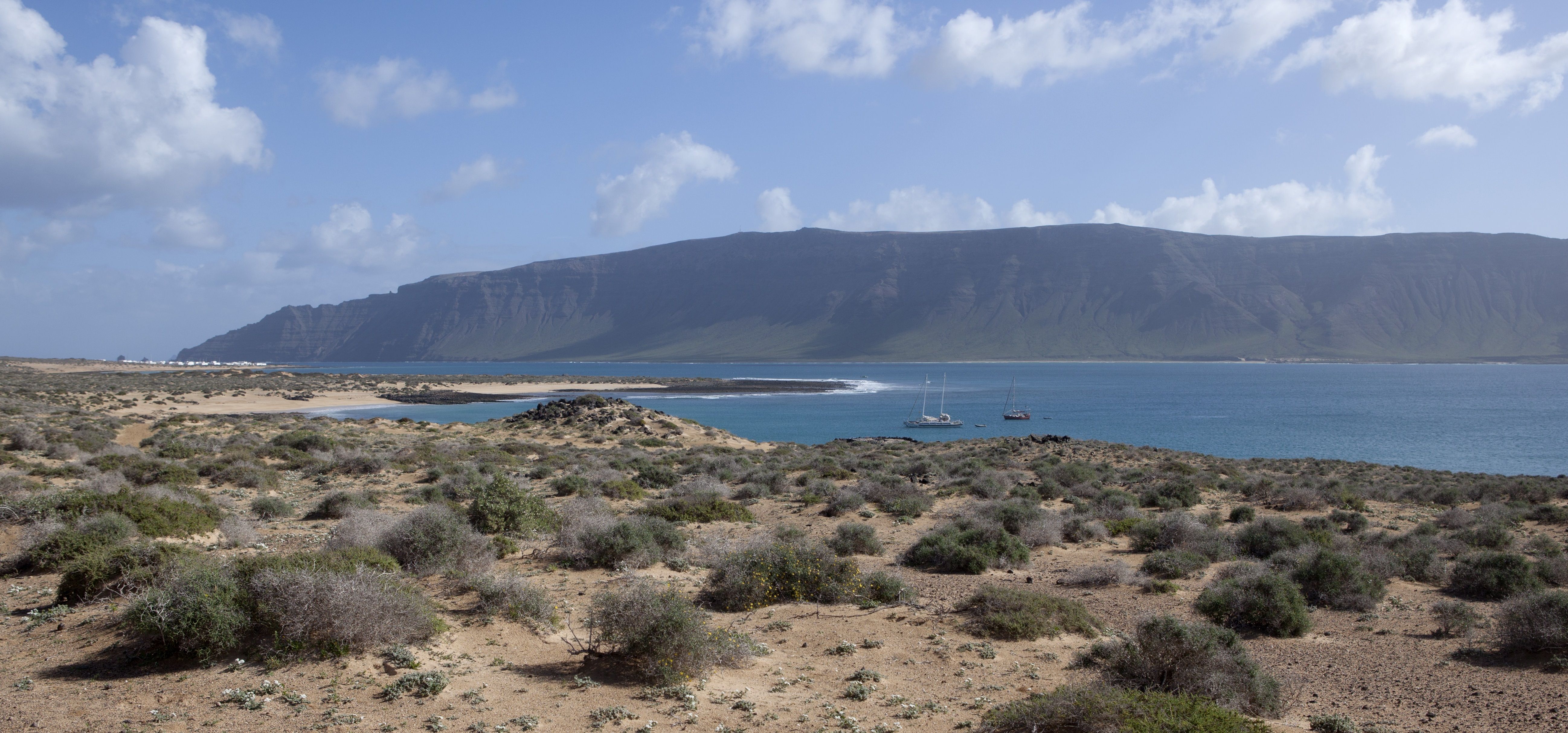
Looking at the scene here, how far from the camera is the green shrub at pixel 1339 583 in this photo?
35.4ft

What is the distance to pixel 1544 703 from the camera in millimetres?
7266

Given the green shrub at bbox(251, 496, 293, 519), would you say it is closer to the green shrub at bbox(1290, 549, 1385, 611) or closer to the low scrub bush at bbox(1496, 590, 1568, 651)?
the green shrub at bbox(1290, 549, 1385, 611)

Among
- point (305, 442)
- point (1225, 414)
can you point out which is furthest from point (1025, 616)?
point (1225, 414)

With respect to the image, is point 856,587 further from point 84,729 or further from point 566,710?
point 84,729

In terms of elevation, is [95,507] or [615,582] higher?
[95,507]

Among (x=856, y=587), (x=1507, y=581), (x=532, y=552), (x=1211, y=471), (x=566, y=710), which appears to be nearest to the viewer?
(x=566, y=710)

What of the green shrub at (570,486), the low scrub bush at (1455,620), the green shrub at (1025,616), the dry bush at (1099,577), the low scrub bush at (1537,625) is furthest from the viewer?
the green shrub at (570,486)

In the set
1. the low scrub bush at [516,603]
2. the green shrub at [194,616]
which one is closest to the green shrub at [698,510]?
the low scrub bush at [516,603]

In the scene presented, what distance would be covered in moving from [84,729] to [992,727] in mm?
7051

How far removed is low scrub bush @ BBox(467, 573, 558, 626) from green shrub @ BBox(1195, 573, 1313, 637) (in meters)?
8.33

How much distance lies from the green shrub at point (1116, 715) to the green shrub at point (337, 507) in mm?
13149

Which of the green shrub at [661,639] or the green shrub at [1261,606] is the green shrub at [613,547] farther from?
the green shrub at [1261,606]

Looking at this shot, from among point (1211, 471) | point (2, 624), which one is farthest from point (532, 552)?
point (1211, 471)

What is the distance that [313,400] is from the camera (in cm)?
8356
